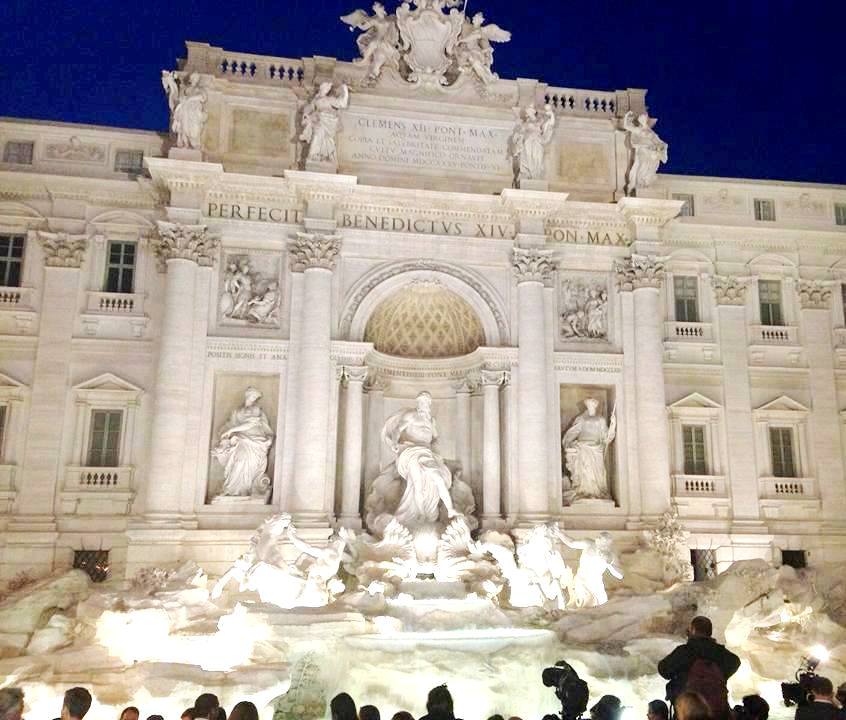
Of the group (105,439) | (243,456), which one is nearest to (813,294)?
(243,456)

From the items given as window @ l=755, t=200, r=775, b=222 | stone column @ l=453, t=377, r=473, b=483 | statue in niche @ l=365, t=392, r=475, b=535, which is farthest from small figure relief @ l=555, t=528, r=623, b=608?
window @ l=755, t=200, r=775, b=222

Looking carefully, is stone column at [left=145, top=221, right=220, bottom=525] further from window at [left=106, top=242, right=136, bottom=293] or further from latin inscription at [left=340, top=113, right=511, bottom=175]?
latin inscription at [left=340, top=113, right=511, bottom=175]

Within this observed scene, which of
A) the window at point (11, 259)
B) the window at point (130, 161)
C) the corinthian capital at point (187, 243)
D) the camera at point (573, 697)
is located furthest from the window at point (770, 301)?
the camera at point (573, 697)

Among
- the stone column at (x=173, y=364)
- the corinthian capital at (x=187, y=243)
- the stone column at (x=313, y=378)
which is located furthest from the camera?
the corinthian capital at (x=187, y=243)

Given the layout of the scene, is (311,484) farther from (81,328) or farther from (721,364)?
(721,364)

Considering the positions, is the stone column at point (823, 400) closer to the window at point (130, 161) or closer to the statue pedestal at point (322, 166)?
the statue pedestal at point (322, 166)

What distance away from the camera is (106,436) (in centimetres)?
2222

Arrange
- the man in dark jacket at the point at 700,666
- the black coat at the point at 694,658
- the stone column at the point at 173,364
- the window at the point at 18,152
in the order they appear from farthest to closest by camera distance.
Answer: the window at the point at 18,152, the stone column at the point at 173,364, the black coat at the point at 694,658, the man in dark jacket at the point at 700,666

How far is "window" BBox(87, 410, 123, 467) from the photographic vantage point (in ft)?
72.3

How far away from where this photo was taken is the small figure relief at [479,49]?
24.5 metres

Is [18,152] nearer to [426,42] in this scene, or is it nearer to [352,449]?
[426,42]

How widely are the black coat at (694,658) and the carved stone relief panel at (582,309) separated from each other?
1713 cm

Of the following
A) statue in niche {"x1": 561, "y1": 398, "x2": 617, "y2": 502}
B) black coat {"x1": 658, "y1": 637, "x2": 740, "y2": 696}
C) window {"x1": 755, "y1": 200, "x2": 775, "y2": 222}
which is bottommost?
black coat {"x1": 658, "y1": 637, "x2": 740, "y2": 696}

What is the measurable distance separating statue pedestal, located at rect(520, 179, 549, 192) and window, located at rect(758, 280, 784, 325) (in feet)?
24.6
